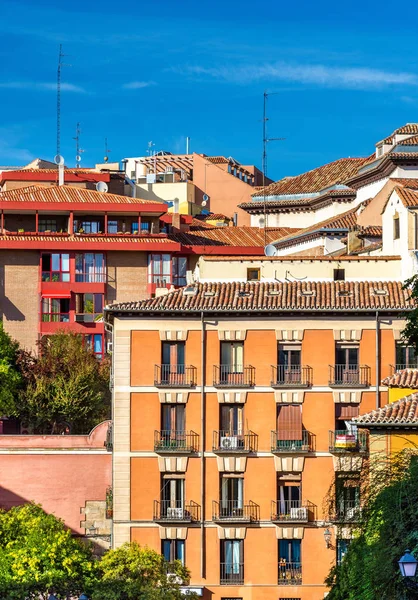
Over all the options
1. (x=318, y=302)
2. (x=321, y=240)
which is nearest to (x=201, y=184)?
(x=321, y=240)

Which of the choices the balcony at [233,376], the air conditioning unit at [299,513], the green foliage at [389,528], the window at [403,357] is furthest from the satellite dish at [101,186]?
the green foliage at [389,528]

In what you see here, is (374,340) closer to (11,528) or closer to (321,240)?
(11,528)

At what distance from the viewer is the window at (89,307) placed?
9400 centimetres

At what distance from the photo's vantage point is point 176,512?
2363 inches

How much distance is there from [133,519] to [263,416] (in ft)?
18.0

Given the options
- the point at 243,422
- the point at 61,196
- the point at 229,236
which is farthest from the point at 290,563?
the point at 229,236

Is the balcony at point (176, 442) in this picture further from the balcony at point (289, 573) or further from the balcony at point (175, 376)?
the balcony at point (289, 573)

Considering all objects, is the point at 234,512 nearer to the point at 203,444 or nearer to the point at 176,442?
the point at 203,444

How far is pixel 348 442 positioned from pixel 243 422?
3846 mm

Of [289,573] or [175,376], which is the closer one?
[289,573]

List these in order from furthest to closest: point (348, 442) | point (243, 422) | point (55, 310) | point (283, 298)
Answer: point (55, 310)
point (283, 298)
point (243, 422)
point (348, 442)

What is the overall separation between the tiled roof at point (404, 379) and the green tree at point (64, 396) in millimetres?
22906

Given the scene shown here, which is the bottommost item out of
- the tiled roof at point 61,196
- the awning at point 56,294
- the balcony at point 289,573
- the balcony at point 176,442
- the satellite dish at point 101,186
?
Answer: the balcony at point 289,573

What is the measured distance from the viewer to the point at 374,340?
6159cm
